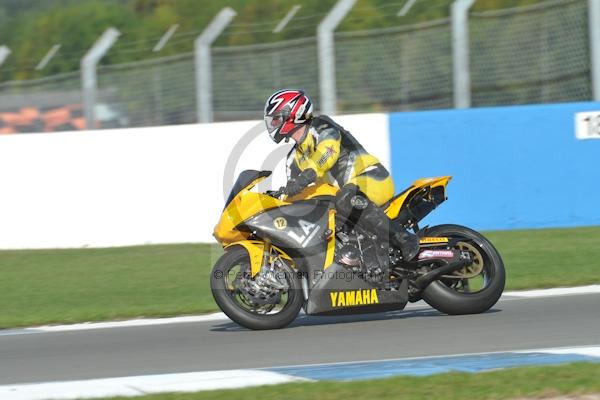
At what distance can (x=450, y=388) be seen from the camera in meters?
5.53

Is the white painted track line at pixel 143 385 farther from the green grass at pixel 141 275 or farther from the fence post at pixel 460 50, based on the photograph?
the fence post at pixel 460 50

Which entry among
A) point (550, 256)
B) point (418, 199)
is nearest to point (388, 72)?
point (550, 256)

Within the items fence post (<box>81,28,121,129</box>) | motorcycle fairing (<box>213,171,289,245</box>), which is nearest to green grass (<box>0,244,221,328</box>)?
motorcycle fairing (<box>213,171,289,245</box>)

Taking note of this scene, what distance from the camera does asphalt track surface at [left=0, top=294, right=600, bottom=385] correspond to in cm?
686

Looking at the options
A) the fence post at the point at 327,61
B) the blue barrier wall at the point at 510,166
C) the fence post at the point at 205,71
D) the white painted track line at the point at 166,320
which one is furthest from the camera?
the fence post at the point at 205,71

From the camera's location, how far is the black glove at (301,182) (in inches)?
297

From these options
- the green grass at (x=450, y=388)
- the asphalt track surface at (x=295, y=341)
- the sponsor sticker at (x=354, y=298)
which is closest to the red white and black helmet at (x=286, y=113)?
the sponsor sticker at (x=354, y=298)

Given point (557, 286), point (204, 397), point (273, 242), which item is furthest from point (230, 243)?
point (557, 286)

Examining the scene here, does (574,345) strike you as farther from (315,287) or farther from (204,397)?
(204,397)

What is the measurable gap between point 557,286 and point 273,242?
315 centimetres

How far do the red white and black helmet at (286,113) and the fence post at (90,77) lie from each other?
7.70 meters

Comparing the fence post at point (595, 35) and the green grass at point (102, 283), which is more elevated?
the fence post at point (595, 35)

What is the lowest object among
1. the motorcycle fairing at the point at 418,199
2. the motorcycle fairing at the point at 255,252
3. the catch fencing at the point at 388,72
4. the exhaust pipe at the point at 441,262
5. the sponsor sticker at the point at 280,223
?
the exhaust pipe at the point at 441,262

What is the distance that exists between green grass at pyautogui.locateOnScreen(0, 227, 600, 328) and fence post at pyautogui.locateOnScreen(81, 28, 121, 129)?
2291mm
